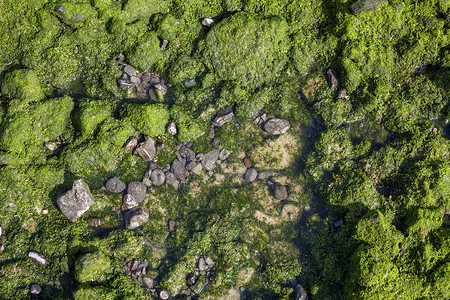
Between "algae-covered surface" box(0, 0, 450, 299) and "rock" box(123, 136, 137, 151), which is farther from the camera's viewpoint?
"rock" box(123, 136, 137, 151)

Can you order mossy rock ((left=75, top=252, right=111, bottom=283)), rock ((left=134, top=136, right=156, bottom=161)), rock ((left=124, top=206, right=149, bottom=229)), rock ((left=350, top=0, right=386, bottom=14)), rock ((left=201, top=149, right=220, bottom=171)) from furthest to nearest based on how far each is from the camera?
rock ((left=201, top=149, right=220, bottom=171)) → rock ((left=134, top=136, right=156, bottom=161)) → rock ((left=350, top=0, right=386, bottom=14)) → rock ((left=124, top=206, right=149, bottom=229)) → mossy rock ((left=75, top=252, right=111, bottom=283))

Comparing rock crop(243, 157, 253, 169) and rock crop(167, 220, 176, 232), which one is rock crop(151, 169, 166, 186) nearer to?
rock crop(167, 220, 176, 232)

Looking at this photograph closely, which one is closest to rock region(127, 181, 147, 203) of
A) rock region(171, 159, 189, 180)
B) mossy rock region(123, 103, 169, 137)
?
rock region(171, 159, 189, 180)

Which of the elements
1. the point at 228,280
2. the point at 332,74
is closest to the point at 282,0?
the point at 332,74

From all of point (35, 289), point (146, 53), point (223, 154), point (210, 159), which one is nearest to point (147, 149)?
point (210, 159)

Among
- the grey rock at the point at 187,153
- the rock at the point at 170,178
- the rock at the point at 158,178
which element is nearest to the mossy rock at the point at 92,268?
the rock at the point at 158,178

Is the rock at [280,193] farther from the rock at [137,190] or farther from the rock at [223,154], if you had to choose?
the rock at [137,190]
